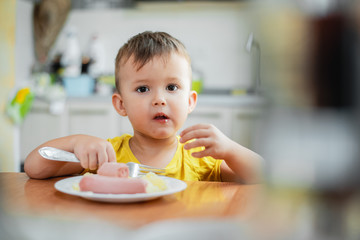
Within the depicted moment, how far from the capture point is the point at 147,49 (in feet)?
2.58

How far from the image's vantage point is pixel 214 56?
103 inches

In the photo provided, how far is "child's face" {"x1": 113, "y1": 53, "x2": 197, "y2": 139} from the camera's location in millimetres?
764

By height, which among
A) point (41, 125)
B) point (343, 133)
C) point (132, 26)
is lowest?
point (41, 125)

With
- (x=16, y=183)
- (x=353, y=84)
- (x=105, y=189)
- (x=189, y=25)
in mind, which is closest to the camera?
(x=353, y=84)

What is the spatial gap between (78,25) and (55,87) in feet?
2.07

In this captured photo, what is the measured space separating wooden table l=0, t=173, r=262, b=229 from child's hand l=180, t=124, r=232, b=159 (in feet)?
0.25

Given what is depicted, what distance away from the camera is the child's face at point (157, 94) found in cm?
76

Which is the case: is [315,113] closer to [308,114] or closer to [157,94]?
[308,114]

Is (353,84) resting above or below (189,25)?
below

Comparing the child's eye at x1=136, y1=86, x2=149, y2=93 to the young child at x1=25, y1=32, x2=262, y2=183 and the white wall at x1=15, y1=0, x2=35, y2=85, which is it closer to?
the young child at x1=25, y1=32, x2=262, y2=183

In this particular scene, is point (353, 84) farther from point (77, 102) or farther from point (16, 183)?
point (77, 102)

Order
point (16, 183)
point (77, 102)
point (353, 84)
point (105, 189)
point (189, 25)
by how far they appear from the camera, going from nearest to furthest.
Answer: point (353, 84)
point (105, 189)
point (16, 183)
point (77, 102)
point (189, 25)

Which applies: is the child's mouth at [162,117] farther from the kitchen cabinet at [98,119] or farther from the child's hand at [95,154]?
the kitchen cabinet at [98,119]

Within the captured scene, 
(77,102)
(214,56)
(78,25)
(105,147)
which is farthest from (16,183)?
(78,25)
